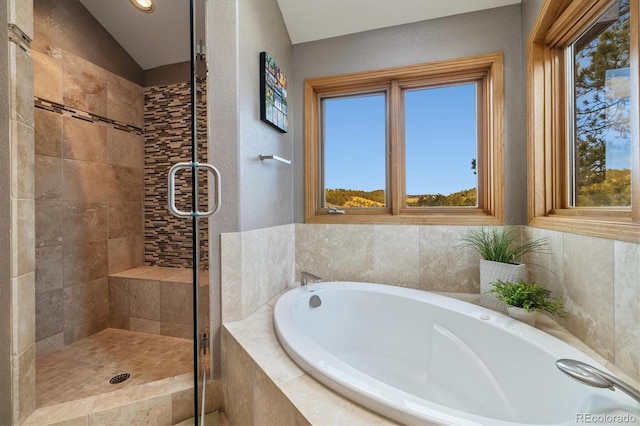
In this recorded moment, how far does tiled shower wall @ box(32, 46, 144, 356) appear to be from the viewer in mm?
1720

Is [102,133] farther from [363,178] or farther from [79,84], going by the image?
[363,178]

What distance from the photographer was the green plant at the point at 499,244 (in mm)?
1538

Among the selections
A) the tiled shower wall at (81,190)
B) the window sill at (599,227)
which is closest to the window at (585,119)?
the window sill at (599,227)

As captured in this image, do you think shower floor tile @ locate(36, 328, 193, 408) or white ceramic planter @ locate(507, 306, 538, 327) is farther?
shower floor tile @ locate(36, 328, 193, 408)

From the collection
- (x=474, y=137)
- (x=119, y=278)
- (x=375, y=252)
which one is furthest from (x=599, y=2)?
(x=119, y=278)

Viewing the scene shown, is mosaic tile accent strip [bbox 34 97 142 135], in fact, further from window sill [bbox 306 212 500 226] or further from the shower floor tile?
window sill [bbox 306 212 500 226]

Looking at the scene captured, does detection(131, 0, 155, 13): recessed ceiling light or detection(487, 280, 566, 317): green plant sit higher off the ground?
detection(131, 0, 155, 13): recessed ceiling light

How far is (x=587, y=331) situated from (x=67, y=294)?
2863 millimetres

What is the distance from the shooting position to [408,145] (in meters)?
1.99

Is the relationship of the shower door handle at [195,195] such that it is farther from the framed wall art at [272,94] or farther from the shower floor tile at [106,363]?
the shower floor tile at [106,363]

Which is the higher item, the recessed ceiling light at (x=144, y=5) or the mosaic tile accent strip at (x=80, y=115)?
the recessed ceiling light at (x=144, y=5)

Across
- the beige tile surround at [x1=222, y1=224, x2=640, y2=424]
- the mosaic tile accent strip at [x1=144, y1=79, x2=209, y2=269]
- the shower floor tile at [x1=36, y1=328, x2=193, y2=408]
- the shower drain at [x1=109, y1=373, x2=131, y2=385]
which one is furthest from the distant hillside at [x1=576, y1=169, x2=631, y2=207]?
the mosaic tile accent strip at [x1=144, y1=79, x2=209, y2=269]

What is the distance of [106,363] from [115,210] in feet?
3.81

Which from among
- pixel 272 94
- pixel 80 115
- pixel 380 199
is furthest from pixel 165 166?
pixel 380 199
